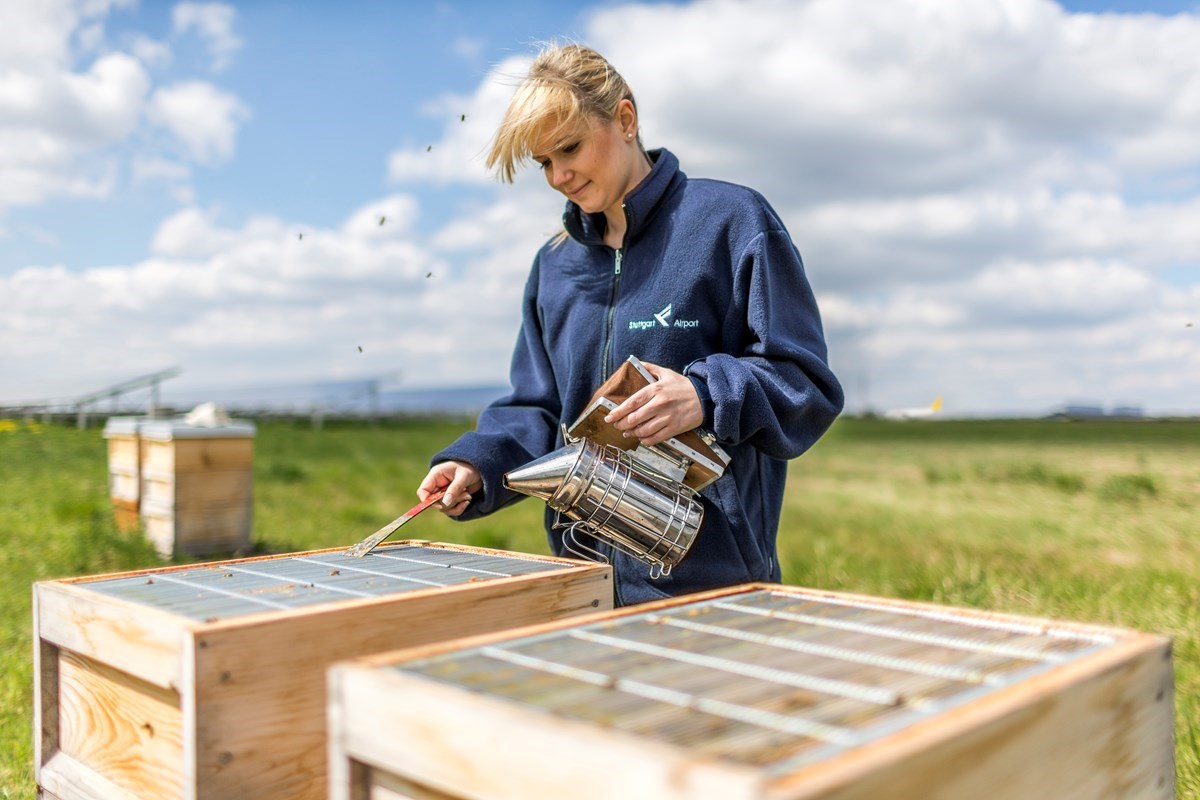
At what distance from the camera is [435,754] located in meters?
1.07

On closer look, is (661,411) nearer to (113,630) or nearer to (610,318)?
(610,318)

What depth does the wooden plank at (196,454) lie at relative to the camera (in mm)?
6816

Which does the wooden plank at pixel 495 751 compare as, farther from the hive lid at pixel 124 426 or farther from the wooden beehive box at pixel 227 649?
the hive lid at pixel 124 426

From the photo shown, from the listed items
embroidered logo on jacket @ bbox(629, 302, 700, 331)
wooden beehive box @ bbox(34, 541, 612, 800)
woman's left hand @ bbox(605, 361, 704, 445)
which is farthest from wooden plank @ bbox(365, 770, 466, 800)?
embroidered logo on jacket @ bbox(629, 302, 700, 331)

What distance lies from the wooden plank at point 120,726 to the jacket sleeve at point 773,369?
116 cm

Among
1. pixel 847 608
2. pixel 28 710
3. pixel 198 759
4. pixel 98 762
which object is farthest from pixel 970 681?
pixel 28 710

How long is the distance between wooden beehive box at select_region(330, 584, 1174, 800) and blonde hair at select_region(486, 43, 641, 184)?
1.24 metres

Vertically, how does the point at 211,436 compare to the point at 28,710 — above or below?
above

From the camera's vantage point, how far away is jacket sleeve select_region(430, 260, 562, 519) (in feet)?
7.86

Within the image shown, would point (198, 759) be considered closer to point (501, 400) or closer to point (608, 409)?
point (608, 409)

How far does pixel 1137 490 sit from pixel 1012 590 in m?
2.86

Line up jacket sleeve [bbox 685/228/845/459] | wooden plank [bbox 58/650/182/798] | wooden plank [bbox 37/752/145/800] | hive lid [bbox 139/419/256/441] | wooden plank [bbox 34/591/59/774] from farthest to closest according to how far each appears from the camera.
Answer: hive lid [bbox 139/419/256/441]
jacket sleeve [bbox 685/228/845/459]
wooden plank [bbox 34/591/59/774]
wooden plank [bbox 37/752/145/800]
wooden plank [bbox 58/650/182/798]

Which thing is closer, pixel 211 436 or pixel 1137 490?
pixel 211 436

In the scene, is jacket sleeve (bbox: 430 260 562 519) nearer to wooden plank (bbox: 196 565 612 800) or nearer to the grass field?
wooden plank (bbox: 196 565 612 800)
